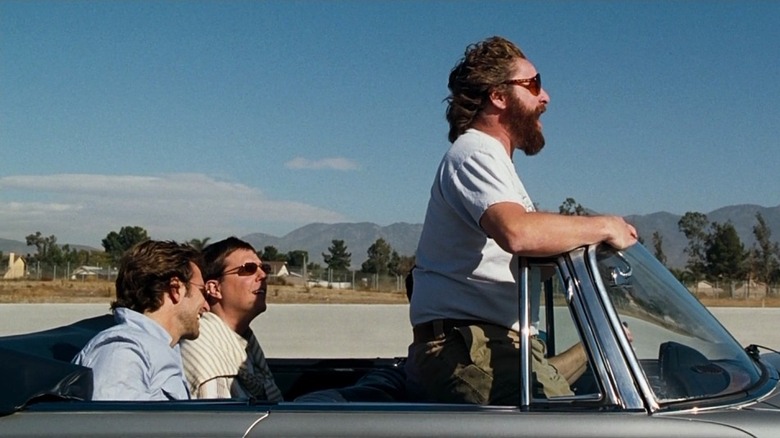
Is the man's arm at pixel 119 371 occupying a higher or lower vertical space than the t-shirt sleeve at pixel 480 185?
lower

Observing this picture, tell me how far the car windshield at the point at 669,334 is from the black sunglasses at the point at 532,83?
2.11 ft

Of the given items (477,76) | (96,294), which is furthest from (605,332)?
(96,294)

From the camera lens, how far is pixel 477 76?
3094 mm

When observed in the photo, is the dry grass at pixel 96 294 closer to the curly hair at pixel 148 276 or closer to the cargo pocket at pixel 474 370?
the curly hair at pixel 148 276

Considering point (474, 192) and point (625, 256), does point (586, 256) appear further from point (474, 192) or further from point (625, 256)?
point (474, 192)

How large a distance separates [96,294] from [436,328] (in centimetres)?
3305

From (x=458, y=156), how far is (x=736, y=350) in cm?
107

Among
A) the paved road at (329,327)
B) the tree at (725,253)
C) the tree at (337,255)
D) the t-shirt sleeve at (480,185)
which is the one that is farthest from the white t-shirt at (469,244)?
the tree at (337,255)

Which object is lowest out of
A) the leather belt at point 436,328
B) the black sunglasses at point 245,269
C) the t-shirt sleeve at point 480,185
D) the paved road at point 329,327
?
the paved road at point 329,327

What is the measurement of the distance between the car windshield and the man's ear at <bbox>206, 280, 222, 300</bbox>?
178 centimetres

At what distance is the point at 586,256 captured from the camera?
2.66m

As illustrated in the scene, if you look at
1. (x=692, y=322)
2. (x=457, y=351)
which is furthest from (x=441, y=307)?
(x=692, y=322)

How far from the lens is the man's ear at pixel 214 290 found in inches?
151

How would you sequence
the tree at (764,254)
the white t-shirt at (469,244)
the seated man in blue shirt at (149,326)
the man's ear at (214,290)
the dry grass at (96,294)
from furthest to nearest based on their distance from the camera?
the tree at (764,254)
the dry grass at (96,294)
the man's ear at (214,290)
the seated man in blue shirt at (149,326)
the white t-shirt at (469,244)
